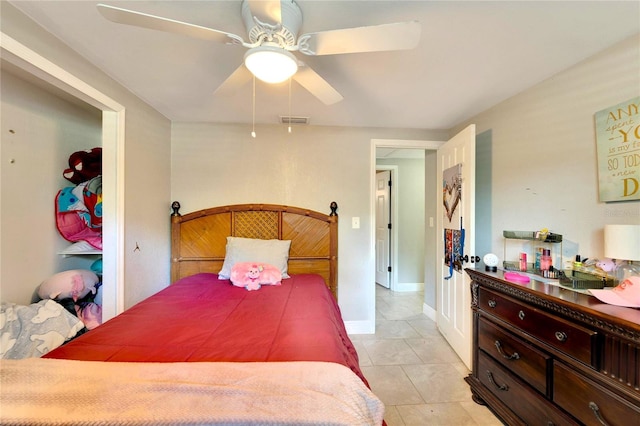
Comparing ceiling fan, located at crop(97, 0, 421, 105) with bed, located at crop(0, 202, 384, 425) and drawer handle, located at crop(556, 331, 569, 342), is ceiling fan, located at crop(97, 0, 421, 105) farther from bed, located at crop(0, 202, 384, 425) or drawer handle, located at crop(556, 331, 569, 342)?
drawer handle, located at crop(556, 331, 569, 342)

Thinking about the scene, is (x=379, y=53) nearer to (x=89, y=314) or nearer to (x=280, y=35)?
(x=280, y=35)

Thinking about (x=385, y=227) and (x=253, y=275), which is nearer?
(x=253, y=275)

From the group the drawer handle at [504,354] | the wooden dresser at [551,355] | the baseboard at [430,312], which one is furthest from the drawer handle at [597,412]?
the baseboard at [430,312]

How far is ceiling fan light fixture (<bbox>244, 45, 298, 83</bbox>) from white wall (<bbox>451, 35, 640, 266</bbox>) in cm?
175

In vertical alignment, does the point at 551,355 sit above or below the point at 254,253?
below

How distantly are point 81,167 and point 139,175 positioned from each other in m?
0.46

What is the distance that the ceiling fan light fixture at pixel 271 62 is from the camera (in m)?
1.10

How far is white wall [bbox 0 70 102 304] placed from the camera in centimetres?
172

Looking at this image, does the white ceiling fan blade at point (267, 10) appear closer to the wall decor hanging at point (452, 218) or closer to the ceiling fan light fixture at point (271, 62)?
the ceiling fan light fixture at point (271, 62)

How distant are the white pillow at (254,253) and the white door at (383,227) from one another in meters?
2.52

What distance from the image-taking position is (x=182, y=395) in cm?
77

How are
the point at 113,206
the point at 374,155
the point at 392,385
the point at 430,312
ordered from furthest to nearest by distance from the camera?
the point at 430,312 < the point at 374,155 < the point at 392,385 < the point at 113,206

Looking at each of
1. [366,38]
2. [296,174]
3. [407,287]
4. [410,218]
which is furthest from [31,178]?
[407,287]

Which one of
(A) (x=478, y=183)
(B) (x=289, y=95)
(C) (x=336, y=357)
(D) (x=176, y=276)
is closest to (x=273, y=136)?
(B) (x=289, y=95)
